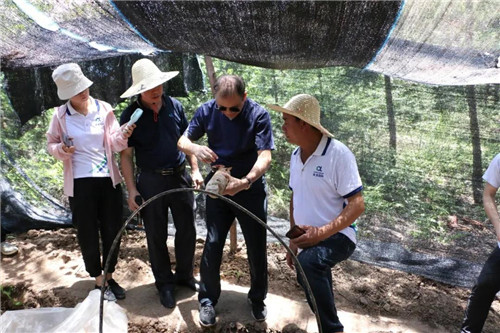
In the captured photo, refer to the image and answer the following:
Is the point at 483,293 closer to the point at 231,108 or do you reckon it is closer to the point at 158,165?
the point at 231,108

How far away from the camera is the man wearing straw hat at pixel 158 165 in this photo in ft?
10.4

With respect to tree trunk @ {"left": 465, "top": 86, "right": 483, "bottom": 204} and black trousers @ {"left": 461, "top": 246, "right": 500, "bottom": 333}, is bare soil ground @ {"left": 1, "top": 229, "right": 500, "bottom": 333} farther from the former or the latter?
tree trunk @ {"left": 465, "top": 86, "right": 483, "bottom": 204}

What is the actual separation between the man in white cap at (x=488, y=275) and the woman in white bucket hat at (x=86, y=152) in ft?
8.14

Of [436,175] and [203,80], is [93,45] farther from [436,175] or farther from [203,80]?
[436,175]

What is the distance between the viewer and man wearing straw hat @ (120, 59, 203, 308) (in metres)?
3.17

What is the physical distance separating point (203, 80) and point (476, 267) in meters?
3.16

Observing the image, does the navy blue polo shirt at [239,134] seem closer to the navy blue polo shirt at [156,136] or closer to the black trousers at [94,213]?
the navy blue polo shirt at [156,136]

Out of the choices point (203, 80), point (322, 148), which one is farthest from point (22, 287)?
point (322, 148)

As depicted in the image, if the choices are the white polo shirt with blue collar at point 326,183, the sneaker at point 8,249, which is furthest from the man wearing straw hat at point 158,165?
the sneaker at point 8,249

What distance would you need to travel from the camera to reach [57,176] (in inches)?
203

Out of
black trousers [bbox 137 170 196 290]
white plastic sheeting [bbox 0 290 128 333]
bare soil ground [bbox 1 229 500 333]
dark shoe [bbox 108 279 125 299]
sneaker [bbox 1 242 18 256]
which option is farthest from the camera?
sneaker [bbox 1 242 18 256]

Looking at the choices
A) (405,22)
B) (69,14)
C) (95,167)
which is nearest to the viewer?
(405,22)

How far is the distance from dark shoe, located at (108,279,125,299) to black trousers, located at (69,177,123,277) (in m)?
0.18

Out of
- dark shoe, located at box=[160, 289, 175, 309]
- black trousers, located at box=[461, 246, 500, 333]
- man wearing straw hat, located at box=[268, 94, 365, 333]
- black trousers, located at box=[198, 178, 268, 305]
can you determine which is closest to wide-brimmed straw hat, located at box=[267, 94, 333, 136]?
man wearing straw hat, located at box=[268, 94, 365, 333]
